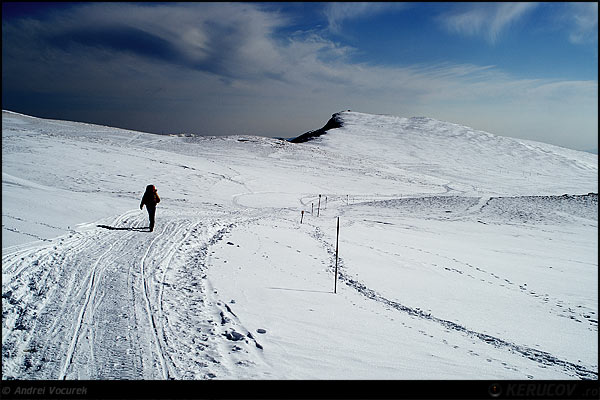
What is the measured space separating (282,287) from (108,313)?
10.8ft

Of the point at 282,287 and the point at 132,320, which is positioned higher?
the point at 132,320

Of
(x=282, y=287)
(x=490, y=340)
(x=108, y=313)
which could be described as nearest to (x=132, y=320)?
(x=108, y=313)

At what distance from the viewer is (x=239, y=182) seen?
26.9m

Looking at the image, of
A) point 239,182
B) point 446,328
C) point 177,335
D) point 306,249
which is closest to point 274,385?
point 177,335

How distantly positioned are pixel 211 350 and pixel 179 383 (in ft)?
4.55

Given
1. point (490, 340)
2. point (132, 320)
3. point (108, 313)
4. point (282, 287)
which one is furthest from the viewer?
point (282, 287)

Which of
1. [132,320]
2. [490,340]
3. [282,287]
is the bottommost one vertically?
[490,340]

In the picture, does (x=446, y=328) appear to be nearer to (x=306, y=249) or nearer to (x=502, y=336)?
(x=502, y=336)

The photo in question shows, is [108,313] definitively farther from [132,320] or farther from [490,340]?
[490,340]

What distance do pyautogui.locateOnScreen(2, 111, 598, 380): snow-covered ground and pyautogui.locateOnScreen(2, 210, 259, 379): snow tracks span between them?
3 cm

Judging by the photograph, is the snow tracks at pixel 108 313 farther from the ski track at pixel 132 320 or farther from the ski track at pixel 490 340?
the ski track at pixel 490 340

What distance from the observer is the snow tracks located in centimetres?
395

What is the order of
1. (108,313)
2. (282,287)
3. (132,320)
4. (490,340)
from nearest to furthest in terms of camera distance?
1. (132,320)
2. (108,313)
3. (490,340)
4. (282,287)

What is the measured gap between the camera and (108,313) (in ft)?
16.8
